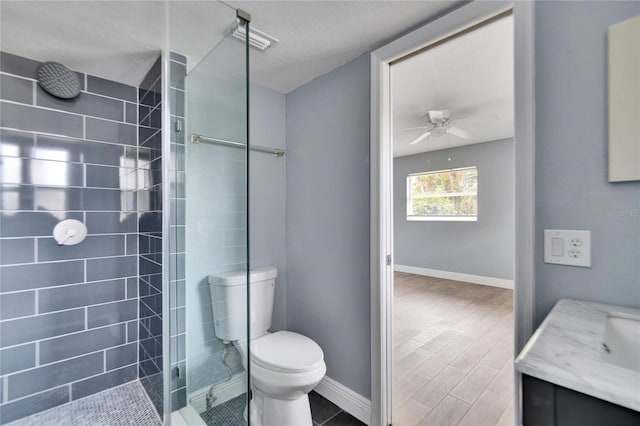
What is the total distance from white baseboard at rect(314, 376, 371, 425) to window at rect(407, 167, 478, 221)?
3862mm

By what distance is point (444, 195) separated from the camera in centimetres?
518

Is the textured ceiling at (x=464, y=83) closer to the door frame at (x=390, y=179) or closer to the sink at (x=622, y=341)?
the door frame at (x=390, y=179)

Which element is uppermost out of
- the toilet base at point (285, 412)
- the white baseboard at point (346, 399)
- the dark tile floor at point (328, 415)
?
the toilet base at point (285, 412)

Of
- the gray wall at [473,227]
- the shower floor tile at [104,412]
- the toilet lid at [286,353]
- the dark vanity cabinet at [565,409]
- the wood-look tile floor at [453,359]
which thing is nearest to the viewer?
the dark vanity cabinet at [565,409]

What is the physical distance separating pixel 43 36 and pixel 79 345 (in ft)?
5.58

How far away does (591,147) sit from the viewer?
38.9 inches

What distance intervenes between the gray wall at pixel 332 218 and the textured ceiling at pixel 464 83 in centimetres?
45

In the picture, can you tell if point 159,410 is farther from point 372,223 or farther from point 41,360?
point 372,223

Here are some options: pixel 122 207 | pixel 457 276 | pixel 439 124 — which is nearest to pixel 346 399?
pixel 122 207

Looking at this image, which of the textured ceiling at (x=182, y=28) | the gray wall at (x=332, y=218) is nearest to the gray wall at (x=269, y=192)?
the gray wall at (x=332, y=218)

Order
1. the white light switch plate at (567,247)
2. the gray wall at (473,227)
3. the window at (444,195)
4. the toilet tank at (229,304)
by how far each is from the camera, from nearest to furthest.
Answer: the white light switch plate at (567,247) → the toilet tank at (229,304) → the gray wall at (473,227) → the window at (444,195)

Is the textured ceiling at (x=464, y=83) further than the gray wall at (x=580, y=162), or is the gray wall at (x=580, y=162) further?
the textured ceiling at (x=464, y=83)

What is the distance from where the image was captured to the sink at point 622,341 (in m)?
0.69

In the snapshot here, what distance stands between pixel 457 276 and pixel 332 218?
3810 mm
